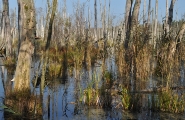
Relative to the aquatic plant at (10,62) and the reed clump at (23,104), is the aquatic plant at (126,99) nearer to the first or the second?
the reed clump at (23,104)

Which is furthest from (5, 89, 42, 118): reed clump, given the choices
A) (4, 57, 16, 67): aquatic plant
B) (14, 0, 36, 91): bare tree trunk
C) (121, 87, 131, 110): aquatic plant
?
(4, 57, 16, 67): aquatic plant

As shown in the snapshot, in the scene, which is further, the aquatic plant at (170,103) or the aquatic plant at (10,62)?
the aquatic plant at (10,62)

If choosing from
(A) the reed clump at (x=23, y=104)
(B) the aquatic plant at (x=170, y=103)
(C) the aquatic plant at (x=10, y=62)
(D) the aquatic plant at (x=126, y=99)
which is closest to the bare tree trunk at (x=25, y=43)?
(A) the reed clump at (x=23, y=104)

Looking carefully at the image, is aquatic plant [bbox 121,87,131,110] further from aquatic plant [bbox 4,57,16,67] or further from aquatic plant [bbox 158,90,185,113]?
aquatic plant [bbox 4,57,16,67]

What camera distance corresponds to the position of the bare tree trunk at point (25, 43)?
5.40 metres

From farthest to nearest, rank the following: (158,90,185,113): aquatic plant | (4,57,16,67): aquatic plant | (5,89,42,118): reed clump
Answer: (4,57,16,67): aquatic plant, (158,90,185,113): aquatic plant, (5,89,42,118): reed clump

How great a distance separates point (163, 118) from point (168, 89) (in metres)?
0.69

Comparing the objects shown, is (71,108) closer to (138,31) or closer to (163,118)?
(163,118)

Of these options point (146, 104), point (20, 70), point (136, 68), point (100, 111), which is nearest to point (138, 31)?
point (136, 68)

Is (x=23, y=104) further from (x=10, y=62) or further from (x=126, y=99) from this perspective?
(x=10, y=62)

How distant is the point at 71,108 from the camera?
232 inches

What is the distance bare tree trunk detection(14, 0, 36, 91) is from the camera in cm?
540

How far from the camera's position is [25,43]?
17.9ft

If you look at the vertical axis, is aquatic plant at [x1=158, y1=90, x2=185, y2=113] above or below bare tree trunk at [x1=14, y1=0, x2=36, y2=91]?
below
